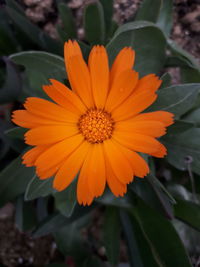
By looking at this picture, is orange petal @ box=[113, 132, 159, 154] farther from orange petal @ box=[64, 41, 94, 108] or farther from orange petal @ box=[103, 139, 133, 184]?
orange petal @ box=[64, 41, 94, 108]

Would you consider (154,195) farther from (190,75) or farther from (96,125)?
(190,75)

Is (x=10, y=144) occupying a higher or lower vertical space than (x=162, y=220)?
higher

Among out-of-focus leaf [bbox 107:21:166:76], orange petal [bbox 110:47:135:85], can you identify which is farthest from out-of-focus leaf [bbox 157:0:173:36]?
Result: orange petal [bbox 110:47:135:85]

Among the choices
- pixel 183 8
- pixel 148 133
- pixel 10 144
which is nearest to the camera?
pixel 148 133

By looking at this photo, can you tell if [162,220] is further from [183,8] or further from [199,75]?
[183,8]

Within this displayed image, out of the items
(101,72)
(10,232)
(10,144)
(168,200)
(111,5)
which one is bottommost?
(10,232)

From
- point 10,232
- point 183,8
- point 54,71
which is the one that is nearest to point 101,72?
point 54,71
